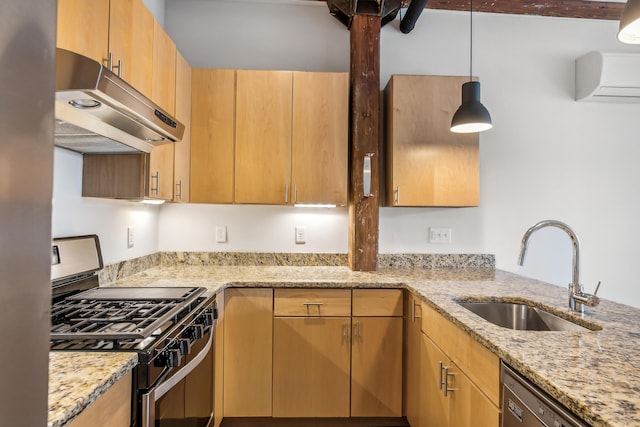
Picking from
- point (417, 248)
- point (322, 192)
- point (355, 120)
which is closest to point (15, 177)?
point (322, 192)

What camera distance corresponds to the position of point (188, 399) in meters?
1.36

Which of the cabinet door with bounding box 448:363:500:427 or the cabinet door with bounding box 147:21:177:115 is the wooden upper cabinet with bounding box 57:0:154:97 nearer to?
the cabinet door with bounding box 147:21:177:115

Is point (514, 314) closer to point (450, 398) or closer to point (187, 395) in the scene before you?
point (450, 398)

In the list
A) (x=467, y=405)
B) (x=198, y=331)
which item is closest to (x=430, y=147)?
(x=467, y=405)

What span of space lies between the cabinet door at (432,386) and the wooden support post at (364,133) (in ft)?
2.61

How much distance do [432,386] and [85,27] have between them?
2.06m

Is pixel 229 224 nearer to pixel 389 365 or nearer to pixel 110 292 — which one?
pixel 110 292

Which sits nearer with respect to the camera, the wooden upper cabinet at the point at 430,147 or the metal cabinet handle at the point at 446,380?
the metal cabinet handle at the point at 446,380

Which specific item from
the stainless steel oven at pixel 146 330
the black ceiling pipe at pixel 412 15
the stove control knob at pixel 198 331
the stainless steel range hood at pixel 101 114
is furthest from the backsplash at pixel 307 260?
the black ceiling pipe at pixel 412 15

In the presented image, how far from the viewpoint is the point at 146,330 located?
1.11 metres

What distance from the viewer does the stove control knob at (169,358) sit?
109cm

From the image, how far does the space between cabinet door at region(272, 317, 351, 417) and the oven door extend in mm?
425

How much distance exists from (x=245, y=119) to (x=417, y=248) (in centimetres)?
157

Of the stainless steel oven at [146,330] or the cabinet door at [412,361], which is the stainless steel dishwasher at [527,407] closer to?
the cabinet door at [412,361]
